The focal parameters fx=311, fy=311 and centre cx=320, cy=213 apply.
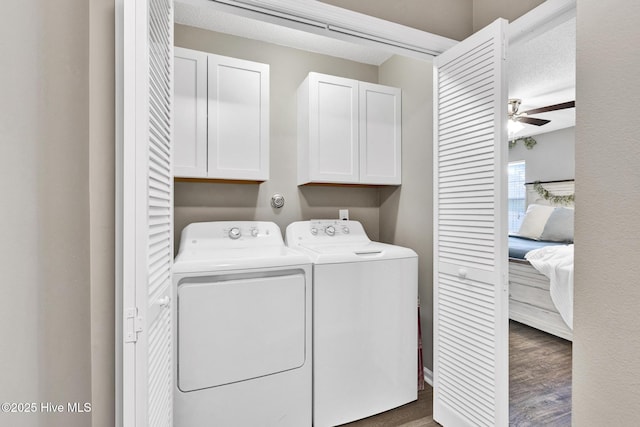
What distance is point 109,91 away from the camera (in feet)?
3.25

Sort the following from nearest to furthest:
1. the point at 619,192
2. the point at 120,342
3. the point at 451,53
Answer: the point at 619,192 → the point at 120,342 → the point at 451,53

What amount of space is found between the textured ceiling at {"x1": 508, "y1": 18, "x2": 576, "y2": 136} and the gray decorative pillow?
1.33 metres

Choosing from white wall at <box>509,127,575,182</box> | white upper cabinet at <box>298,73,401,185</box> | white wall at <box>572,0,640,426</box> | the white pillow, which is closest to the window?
white wall at <box>509,127,575,182</box>

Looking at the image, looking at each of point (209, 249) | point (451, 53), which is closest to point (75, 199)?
point (209, 249)

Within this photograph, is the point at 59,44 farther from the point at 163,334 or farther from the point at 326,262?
the point at 326,262

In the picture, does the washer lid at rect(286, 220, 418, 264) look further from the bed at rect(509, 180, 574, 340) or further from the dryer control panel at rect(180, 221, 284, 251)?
the bed at rect(509, 180, 574, 340)

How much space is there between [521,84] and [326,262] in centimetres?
333

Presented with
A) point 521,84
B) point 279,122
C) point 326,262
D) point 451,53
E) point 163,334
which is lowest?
point 163,334

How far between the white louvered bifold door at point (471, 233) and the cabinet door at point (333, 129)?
0.71 metres

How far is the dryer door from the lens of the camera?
152cm

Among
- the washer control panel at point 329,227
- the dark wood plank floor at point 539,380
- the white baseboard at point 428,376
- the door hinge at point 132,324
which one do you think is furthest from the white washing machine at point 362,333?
Result: the door hinge at point 132,324

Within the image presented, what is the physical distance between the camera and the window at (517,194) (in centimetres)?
566

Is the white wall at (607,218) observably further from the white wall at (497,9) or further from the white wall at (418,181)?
the white wall at (418,181)

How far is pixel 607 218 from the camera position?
2.08 ft
